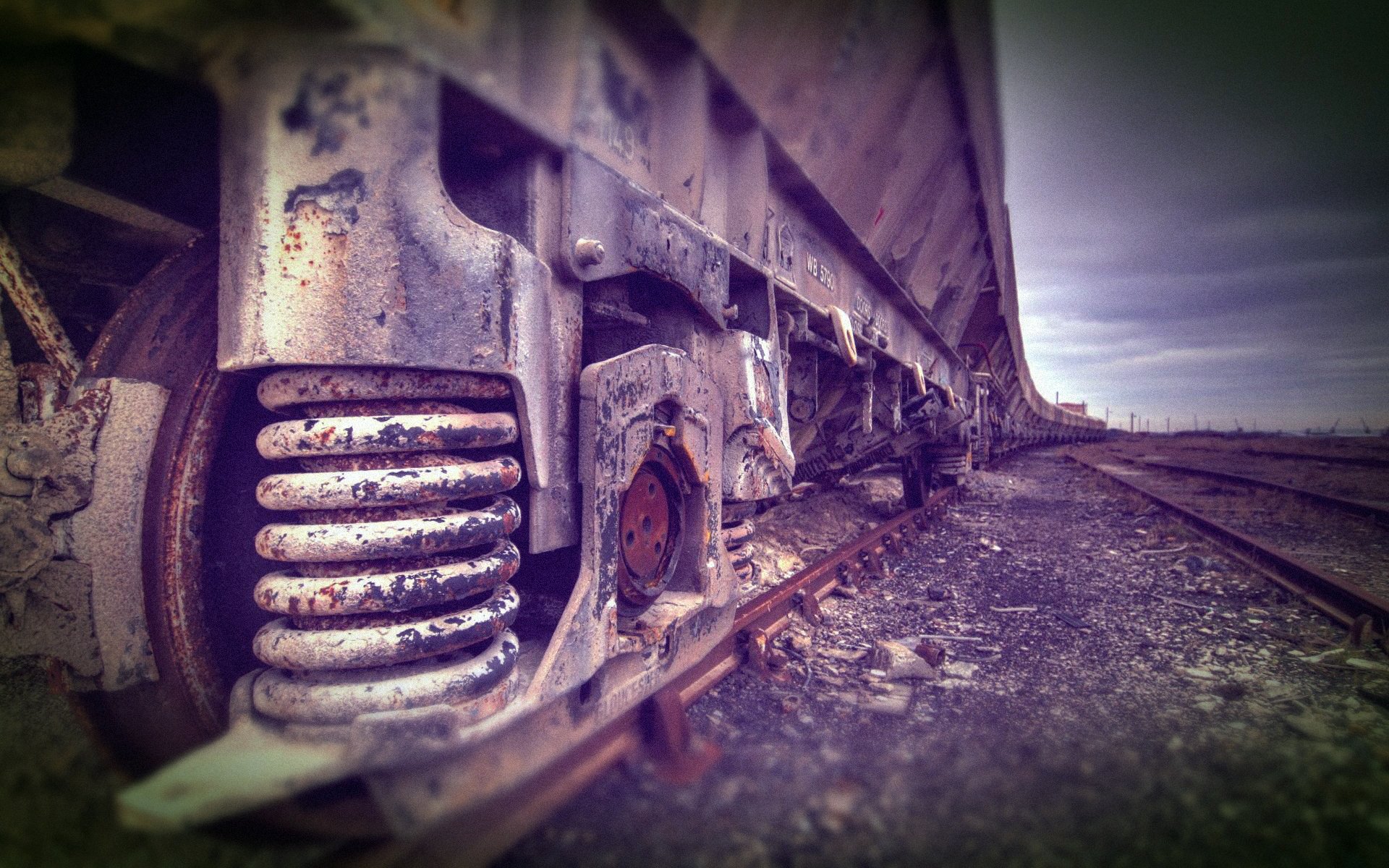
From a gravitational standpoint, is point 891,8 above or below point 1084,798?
above

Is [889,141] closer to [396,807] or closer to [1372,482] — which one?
[396,807]

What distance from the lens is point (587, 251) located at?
150 cm

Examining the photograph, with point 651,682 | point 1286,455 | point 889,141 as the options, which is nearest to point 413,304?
→ point 651,682

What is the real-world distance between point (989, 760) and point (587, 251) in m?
1.39

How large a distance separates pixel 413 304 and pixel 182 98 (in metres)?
0.53

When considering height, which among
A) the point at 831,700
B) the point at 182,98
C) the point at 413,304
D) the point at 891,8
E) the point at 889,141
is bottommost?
the point at 831,700

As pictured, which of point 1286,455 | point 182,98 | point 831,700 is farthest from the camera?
point 1286,455

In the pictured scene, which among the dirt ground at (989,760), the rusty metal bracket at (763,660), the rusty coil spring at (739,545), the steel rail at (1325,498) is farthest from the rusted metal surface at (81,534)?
the steel rail at (1325,498)

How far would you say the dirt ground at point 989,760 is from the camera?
104 centimetres

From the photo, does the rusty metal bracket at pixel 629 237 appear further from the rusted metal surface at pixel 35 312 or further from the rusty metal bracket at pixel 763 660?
the rusty metal bracket at pixel 763 660

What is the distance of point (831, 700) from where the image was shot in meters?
2.15

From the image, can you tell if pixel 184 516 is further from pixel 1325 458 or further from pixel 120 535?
pixel 1325 458

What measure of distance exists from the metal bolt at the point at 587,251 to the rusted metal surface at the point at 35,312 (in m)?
1.00

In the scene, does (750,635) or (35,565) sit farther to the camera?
(750,635)
